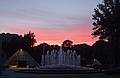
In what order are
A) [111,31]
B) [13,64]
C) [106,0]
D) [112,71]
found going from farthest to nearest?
[13,64]
[106,0]
[111,31]
[112,71]

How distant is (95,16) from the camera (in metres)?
68.2

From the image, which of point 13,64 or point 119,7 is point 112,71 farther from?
point 13,64

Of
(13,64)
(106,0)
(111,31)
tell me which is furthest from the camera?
(13,64)

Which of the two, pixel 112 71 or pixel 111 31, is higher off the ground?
pixel 111 31

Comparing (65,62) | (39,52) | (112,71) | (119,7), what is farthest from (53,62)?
(39,52)

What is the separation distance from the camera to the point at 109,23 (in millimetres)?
62188

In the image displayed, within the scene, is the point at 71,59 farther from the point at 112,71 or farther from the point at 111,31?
the point at 112,71

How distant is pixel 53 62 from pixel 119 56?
11840mm

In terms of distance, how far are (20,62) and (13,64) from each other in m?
8.46

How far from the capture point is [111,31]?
6209cm

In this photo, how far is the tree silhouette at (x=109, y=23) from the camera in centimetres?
6109

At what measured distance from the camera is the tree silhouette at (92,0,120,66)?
61.1m

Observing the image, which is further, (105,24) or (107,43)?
(107,43)

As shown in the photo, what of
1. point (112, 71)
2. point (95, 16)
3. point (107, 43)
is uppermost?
point (95, 16)
